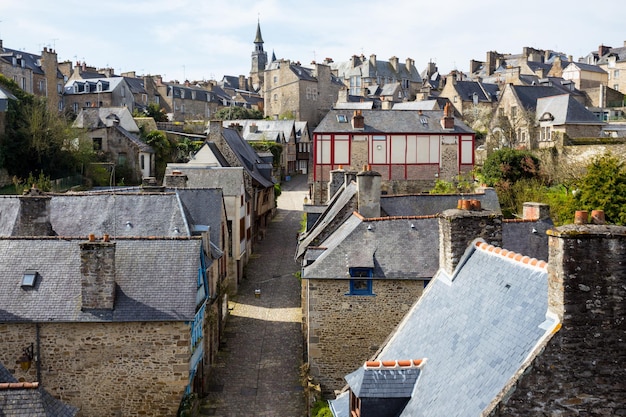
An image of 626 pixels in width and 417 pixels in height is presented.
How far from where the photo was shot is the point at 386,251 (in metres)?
17.6

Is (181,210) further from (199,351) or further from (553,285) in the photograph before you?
(553,285)

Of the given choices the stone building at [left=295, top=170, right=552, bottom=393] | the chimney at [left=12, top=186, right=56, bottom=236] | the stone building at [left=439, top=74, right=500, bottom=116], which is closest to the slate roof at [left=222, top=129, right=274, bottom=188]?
the chimney at [left=12, top=186, right=56, bottom=236]

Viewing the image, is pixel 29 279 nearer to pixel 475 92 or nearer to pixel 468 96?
pixel 468 96

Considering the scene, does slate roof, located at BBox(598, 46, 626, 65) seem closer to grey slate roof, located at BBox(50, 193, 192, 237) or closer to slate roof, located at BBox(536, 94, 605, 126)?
slate roof, located at BBox(536, 94, 605, 126)

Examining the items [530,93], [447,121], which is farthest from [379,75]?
[447,121]

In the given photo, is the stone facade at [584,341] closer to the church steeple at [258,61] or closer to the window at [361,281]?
the window at [361,281]

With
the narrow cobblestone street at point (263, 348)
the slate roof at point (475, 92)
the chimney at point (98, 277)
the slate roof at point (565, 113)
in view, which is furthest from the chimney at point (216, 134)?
the slate roof at point (475, 92)

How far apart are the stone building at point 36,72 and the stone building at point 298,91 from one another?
22.3 metres

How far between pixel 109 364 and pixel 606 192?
18734 millimetres

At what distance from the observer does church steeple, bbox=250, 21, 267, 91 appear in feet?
363

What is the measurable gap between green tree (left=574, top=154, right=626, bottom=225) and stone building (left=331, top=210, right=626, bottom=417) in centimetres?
1600

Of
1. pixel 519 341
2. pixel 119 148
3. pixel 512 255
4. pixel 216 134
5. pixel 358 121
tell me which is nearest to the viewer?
pixel 519 341

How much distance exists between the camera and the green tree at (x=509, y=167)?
3697cm

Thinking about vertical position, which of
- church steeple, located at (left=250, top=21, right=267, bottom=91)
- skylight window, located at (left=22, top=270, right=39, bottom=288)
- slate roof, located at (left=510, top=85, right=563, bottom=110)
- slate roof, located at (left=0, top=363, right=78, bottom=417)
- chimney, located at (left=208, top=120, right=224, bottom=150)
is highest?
church steeple, located at (left=250, top=21, right=267, bottom=91)
